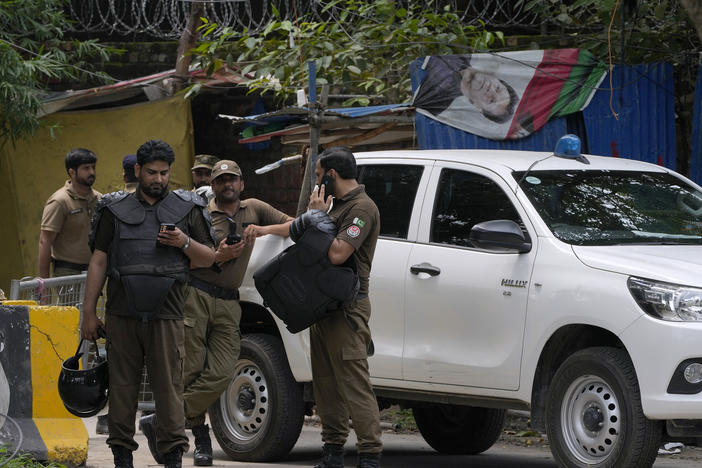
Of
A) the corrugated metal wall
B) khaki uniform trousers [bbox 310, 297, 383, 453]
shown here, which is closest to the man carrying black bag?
khaki uniform trousers [bbox 310, 297, 383, 453]

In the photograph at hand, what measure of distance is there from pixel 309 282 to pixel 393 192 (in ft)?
4.24

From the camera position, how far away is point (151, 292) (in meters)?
6.29

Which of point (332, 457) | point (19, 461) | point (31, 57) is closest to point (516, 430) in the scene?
point (332, 457)

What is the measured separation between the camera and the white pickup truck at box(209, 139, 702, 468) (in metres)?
6.04

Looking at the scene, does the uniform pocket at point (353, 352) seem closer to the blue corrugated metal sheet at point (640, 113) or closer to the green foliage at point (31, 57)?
the blue corrugated metal sheet at point (640, 113)

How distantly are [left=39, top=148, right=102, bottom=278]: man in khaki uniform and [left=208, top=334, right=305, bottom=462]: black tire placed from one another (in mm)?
1875

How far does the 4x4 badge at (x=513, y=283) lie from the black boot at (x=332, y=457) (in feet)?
4.60

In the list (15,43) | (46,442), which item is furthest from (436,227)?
(15,43)

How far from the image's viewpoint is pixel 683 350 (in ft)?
19.2

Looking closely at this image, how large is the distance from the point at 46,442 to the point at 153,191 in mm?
1690

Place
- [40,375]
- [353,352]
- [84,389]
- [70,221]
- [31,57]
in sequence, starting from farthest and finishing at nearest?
[31,57], [70,221], [40,375], [353,352], [84,389]

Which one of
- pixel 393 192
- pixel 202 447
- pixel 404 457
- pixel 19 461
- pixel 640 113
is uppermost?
pixel 640 113

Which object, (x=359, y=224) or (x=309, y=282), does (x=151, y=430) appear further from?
(x=359, y=224)

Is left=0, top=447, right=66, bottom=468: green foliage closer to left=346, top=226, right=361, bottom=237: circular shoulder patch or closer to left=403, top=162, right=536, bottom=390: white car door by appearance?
left=346, top=226, right=361, bottom=237: circular shoulder patch
